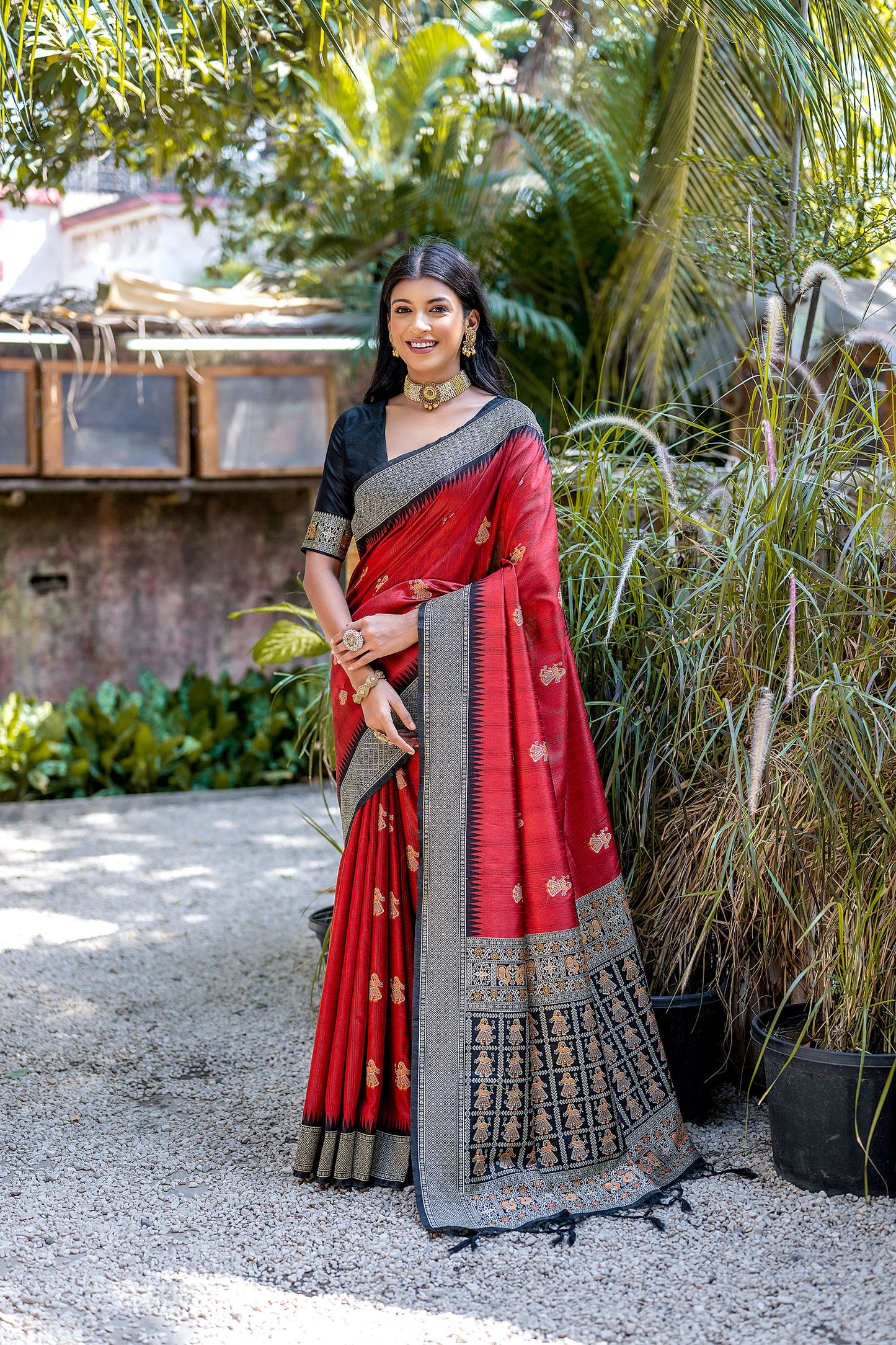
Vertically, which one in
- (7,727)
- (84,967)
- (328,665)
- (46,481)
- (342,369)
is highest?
(342,369)

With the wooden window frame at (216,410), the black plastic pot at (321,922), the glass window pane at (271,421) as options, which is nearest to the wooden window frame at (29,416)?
the wooden window frame at (216,410)

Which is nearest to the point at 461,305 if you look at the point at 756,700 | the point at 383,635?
the point at 383,635

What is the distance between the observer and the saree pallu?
2344mm

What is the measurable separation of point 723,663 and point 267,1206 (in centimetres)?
148

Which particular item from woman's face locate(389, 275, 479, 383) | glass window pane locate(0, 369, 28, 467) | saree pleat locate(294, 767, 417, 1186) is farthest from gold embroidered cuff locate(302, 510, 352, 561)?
glass window pane locate(0, 369, 28, 467)

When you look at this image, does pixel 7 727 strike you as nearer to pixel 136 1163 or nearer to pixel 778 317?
pixel 136 1163

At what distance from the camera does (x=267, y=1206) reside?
236 cm

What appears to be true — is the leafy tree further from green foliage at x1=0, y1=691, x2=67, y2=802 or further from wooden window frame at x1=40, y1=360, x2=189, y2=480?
green foliage at x1=0, y1=691, x2=67, y2=802

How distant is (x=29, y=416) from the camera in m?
7.04

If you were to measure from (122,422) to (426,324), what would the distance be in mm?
5253

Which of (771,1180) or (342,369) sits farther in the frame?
(342,369)

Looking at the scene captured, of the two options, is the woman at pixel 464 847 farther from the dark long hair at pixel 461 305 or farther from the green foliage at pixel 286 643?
the green foliage at pixel 286 643

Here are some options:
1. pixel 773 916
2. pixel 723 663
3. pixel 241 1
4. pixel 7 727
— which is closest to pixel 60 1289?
pixel 773 916

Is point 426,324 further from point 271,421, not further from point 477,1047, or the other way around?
point 271,421
